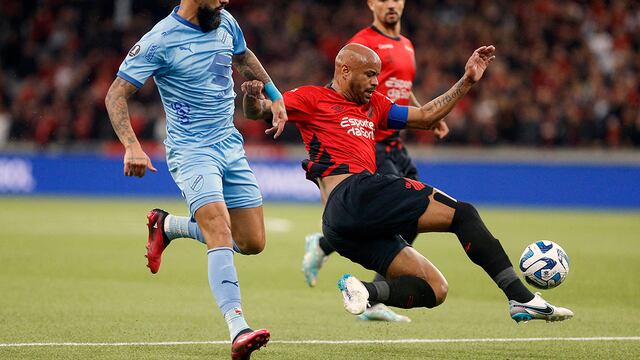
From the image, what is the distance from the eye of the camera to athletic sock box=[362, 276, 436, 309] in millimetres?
6547

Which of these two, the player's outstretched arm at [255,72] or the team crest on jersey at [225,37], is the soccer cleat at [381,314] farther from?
the team crest on jersey at [225,37]

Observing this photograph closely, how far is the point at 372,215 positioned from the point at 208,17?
181cm

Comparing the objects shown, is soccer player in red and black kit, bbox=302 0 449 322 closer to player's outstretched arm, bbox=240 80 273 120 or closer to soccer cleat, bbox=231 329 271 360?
player's outstretched arm, bbox=240 80 273 120

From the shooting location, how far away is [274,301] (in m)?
9.63

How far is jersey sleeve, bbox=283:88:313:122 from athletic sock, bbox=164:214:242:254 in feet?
4.02

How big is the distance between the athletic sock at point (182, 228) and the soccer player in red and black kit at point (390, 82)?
69.4 inches

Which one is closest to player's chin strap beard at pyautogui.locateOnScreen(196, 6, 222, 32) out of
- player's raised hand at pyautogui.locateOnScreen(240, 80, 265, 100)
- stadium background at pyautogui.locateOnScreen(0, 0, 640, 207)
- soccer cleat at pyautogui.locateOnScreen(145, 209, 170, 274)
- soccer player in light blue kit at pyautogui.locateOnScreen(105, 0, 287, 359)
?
soccer player in light blue kit at pyautogui.locateOnScreen(105, 0, 287, 359)

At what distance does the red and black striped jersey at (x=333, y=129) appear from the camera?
6977 millimetres

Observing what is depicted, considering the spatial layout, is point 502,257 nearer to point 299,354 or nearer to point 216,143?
point 299,354

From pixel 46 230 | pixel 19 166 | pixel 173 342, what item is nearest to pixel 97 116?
pixel 19 166

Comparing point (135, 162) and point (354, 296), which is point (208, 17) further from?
point (354, 296)

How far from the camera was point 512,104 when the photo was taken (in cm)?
2236

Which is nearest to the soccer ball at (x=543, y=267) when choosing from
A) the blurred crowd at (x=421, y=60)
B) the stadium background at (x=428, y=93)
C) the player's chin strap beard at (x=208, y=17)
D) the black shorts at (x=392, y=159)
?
the black shorts at (x=392, y=159)

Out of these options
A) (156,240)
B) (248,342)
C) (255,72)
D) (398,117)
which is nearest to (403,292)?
(248,342)
